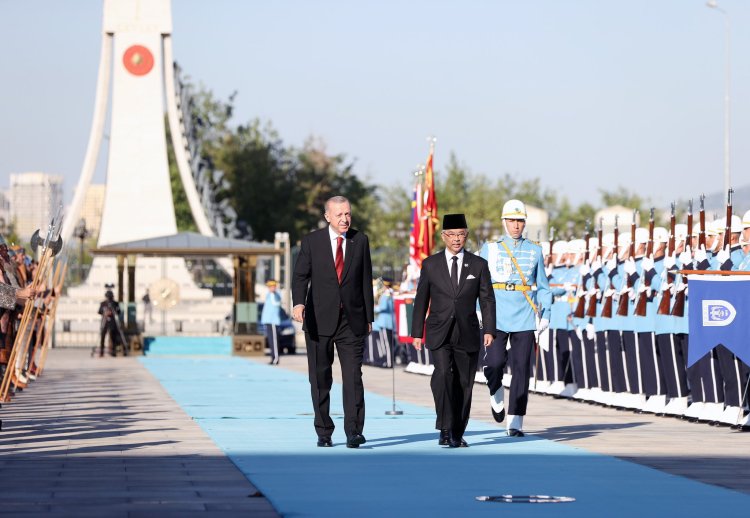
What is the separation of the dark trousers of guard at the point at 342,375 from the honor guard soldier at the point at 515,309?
5.52ft

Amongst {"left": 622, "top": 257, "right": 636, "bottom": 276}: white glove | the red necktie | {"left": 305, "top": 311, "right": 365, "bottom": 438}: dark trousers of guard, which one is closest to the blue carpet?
{"left": 305, "top": 311, "right": 365, "bottom": 438}: dark trousers of guard

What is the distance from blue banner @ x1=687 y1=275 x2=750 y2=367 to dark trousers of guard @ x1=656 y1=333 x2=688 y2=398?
177cm

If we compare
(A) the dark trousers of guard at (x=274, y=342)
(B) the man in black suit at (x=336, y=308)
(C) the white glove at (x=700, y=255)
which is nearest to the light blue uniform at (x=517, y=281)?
(B) the man in black suit at (x=336, y=308)

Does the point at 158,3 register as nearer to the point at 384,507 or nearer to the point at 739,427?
the point at 739,427

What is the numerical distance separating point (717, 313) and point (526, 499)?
6.41 metres

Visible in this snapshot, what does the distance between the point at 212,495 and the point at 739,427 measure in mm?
7319

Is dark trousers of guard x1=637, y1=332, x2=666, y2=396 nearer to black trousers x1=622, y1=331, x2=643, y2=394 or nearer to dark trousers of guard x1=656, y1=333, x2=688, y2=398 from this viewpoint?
black trousers x1=622, y1=331, x2=643, y2=394

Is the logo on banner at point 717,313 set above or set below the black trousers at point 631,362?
above

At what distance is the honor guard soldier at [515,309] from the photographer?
50.5 ft

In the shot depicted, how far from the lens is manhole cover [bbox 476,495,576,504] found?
10156 millimetres

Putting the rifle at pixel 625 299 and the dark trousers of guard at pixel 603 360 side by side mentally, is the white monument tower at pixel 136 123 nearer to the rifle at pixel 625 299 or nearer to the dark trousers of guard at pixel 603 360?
the dark trousers of guard at pixel 603 360

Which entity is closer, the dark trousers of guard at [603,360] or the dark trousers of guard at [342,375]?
the dark trousers of guard at [342,375]

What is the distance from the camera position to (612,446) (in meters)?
14.5

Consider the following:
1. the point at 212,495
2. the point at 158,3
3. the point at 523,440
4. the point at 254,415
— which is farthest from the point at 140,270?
the point at 212,495
